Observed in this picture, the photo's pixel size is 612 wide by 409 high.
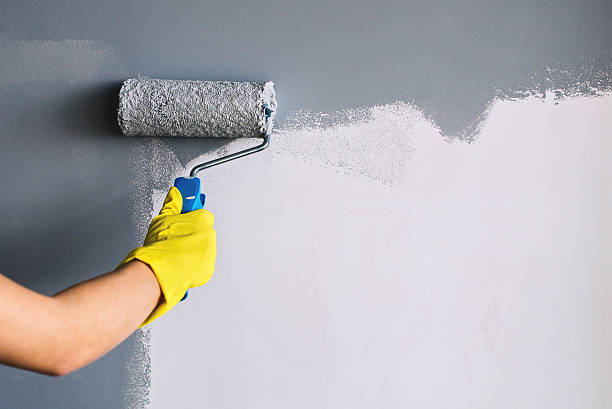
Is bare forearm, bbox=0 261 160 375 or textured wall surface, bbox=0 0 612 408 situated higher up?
textured wall surface, bbox=0 0 612 408

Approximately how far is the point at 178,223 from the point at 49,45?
53 cm

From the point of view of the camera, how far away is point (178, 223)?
100 centimetres

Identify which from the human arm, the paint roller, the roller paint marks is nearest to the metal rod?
the paint roller

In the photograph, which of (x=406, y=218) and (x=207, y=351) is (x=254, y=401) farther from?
(x=406, y=218)


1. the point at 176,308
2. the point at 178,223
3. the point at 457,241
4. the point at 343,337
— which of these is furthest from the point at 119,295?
the point at 457,241

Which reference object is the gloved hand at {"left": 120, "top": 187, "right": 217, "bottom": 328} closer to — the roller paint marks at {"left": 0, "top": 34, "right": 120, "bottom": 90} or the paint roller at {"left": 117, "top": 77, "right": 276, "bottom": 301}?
the paint roller at {"left": 117, "top": 77, "right": 276, "bottom": 301}

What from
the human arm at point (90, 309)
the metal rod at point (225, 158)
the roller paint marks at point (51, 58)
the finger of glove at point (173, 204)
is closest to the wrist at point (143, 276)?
the human arm at point (90, 309)

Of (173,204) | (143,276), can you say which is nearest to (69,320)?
(143,276)

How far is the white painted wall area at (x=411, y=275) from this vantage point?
3.83 ft

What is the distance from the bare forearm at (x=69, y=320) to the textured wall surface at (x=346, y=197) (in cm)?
45

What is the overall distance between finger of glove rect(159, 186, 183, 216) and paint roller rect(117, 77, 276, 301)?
1 cm

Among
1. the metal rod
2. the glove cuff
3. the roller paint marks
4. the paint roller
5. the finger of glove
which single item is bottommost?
the glove cuff

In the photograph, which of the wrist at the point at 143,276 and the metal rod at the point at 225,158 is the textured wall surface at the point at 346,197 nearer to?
the metal rod at the point at 225,158

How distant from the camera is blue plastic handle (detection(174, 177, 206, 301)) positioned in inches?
41.3
